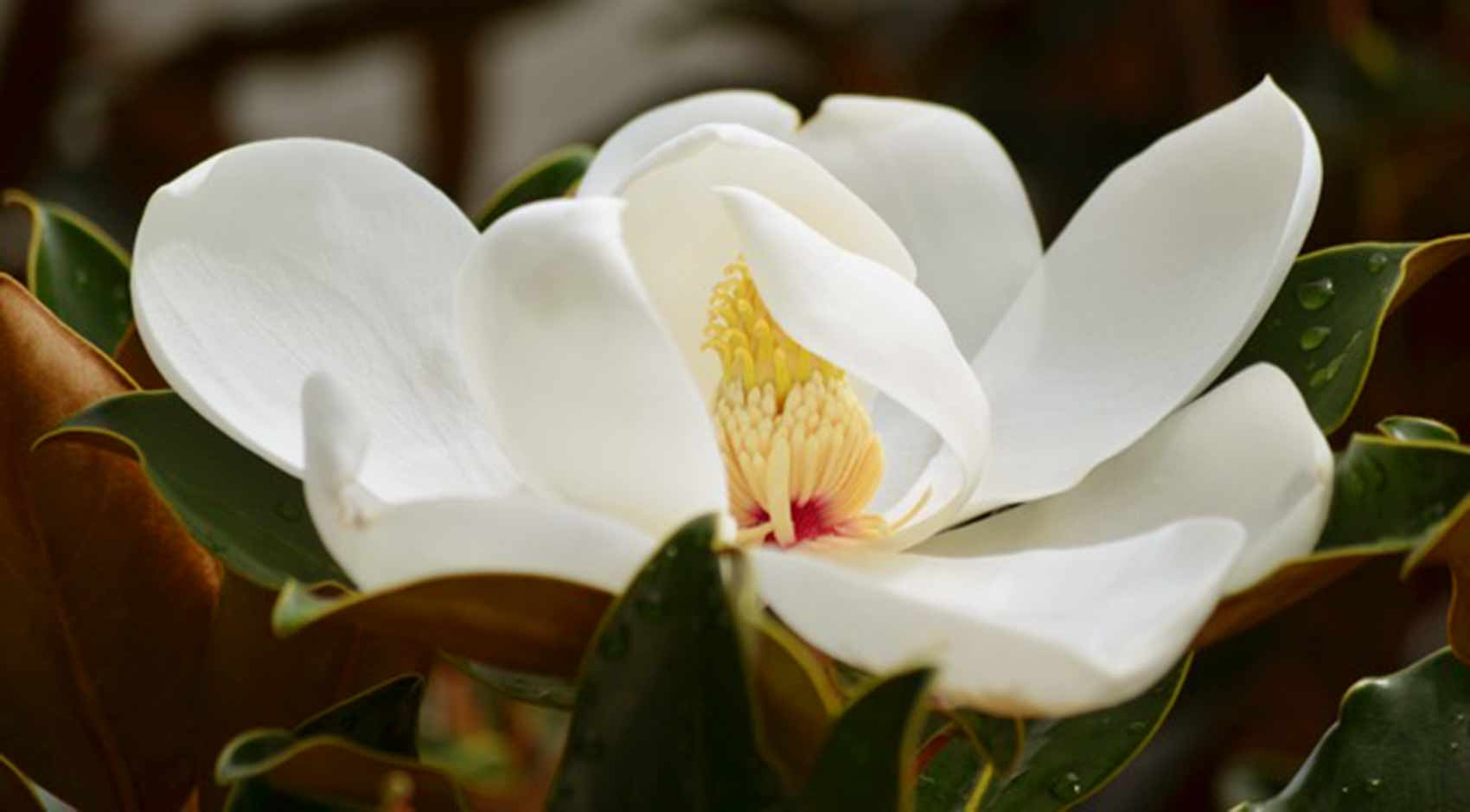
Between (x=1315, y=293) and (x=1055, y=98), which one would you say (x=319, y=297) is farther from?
(x=1055, y=98)

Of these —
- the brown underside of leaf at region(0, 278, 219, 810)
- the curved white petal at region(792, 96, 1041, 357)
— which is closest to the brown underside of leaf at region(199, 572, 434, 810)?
the brown underside of leaf at region(0, 278, 219, 810)

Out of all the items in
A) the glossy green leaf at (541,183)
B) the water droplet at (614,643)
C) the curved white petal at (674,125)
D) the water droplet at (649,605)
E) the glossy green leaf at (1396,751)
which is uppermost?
the curved white petal at (674,125)

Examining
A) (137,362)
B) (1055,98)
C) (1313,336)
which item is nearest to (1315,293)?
(1313,336)

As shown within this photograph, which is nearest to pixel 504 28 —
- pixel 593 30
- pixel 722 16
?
pixel 722 16

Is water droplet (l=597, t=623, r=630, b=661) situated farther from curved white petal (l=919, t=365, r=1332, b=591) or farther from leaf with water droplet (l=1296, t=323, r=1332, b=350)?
leaf with water droplet (l=1296, t=323, r=1332, b=350)

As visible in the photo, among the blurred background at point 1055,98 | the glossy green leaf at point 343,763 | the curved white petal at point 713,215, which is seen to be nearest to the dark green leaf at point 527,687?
the glossy green leaf at point 343,763

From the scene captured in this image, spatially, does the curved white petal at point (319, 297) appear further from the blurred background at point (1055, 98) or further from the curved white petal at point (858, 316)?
the blurred background at point (1055, 98)

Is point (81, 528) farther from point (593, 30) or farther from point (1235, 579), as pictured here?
point (593, 30)

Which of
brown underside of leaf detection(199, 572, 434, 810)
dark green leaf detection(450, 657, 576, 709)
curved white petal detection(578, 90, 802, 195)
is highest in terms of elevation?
curved white petal detection(578, 90, 802, 195)
